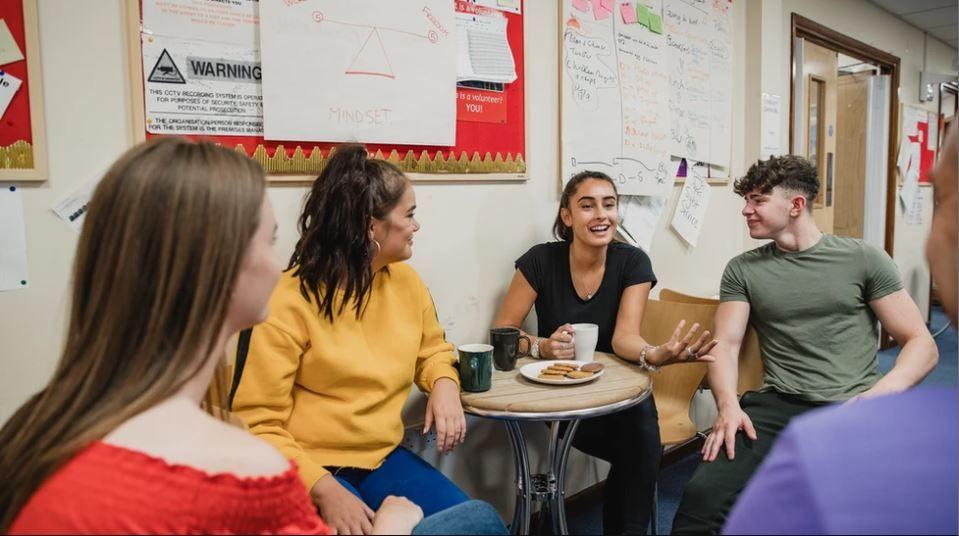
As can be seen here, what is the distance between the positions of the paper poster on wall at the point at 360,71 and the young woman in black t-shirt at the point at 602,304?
0.51 meters

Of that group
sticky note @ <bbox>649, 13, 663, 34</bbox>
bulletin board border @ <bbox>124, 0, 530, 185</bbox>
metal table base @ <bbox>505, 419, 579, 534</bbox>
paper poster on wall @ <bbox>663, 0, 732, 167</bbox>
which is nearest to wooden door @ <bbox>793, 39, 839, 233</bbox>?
paper poster on wall @ <bbox>663, 0, 732, 167</bbox>

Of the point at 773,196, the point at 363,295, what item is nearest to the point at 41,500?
the point at 363,295

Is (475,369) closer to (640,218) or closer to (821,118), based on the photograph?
(640,218)

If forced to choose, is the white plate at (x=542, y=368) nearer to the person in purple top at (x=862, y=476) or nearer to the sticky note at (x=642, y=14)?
the person in purple top at (x=862, y=476)

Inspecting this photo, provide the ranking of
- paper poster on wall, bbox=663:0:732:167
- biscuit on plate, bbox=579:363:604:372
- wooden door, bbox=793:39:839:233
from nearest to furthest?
biscuit on plate, bbox=579:363:604:372
paper poster on wall, bbox=663:0:732:167
wooden door, bbox=793:39:839:233

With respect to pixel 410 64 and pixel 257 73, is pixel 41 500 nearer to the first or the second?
pixel 257 73

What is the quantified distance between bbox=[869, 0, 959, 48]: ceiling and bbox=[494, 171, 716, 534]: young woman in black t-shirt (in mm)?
3508

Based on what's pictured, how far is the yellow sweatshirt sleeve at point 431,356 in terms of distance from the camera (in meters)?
1.62

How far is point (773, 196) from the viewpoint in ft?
6.61

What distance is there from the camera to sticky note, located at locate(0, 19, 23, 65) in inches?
51.3

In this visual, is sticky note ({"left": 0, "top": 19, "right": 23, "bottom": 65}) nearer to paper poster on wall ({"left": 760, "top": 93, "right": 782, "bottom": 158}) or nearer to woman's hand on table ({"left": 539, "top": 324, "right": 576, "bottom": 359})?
woman's hand on table ({"left": 539, "top": 324, "right": 576, "bottom": 359})

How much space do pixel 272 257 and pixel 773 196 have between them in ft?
5.55

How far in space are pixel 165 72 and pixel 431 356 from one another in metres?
0.94

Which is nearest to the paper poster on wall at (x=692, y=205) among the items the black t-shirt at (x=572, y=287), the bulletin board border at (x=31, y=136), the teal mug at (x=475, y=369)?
the black t-shirt at (x=572, y=287)
